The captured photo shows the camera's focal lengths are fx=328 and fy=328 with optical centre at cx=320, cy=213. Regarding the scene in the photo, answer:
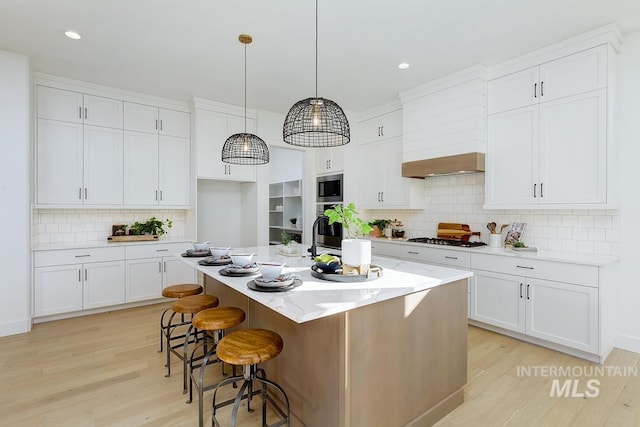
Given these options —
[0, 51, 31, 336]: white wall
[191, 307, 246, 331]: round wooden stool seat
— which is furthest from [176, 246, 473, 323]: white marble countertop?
[0, 51, 31, 336]: white wall

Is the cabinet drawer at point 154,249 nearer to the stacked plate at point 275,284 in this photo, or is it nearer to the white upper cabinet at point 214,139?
the white upper cabinet at point 214,139

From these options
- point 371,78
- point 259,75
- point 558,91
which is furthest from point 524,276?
point 259,75

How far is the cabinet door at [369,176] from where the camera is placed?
492 cm

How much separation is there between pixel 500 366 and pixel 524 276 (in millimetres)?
877

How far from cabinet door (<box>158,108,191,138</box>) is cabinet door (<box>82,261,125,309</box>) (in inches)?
73.5

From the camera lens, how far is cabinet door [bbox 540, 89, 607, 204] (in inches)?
110

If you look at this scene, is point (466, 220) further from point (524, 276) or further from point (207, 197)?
point (207, 197)

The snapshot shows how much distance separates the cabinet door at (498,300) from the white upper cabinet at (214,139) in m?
3.50

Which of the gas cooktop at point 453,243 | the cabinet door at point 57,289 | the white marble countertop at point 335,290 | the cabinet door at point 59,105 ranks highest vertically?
the cabinet door at point 59,105

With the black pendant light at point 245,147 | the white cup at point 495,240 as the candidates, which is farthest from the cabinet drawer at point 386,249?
the black pendant light at point 245,147

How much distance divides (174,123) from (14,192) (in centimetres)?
198

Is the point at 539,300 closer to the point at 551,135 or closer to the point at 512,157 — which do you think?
the point at 512,157

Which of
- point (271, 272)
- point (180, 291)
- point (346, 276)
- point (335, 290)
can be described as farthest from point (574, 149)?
point (180, 291)

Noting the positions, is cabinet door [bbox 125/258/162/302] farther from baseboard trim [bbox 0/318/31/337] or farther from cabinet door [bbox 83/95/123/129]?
cabinet door [bbox 83/95/123/129]
